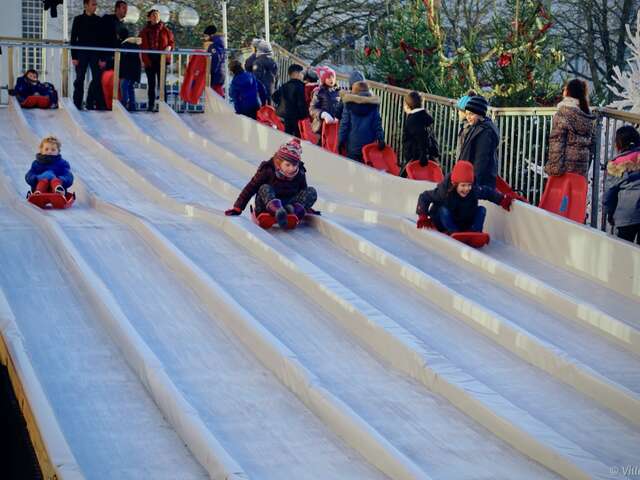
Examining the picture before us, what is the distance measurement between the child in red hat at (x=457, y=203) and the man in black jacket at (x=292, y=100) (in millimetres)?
5434

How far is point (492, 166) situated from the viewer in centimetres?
1188

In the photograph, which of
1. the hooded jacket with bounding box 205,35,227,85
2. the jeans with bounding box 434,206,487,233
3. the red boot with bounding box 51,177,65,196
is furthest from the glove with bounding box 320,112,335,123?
the jeans with bounding box 434,206,487,233

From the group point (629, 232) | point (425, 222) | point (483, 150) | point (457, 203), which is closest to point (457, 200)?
point (457, 203)

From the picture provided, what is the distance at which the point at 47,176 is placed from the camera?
13.0 m

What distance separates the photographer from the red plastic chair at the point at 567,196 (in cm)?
1162

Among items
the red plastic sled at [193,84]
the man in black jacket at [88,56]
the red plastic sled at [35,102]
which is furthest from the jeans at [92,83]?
the red plastic sled at [193,84]

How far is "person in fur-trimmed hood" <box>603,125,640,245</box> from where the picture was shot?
1023 centimetres

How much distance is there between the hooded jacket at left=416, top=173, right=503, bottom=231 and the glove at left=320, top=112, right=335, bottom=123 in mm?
4699

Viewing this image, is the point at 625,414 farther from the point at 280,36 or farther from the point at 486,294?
the point at 280,36

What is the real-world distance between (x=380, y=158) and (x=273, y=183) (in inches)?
126

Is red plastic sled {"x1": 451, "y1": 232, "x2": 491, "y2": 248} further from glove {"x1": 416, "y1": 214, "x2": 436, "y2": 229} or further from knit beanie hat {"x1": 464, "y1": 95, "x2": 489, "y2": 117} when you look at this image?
knit beanie hat {"x1": 464, "y1": 95, "x2": 489, "y2": 117}

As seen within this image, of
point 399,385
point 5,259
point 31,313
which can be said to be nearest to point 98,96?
point 5,259

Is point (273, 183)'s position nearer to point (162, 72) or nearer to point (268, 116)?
point (268, 116)

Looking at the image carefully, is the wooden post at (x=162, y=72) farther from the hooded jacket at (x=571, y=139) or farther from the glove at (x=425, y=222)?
the hooded jacket at (x=571, y=139)
